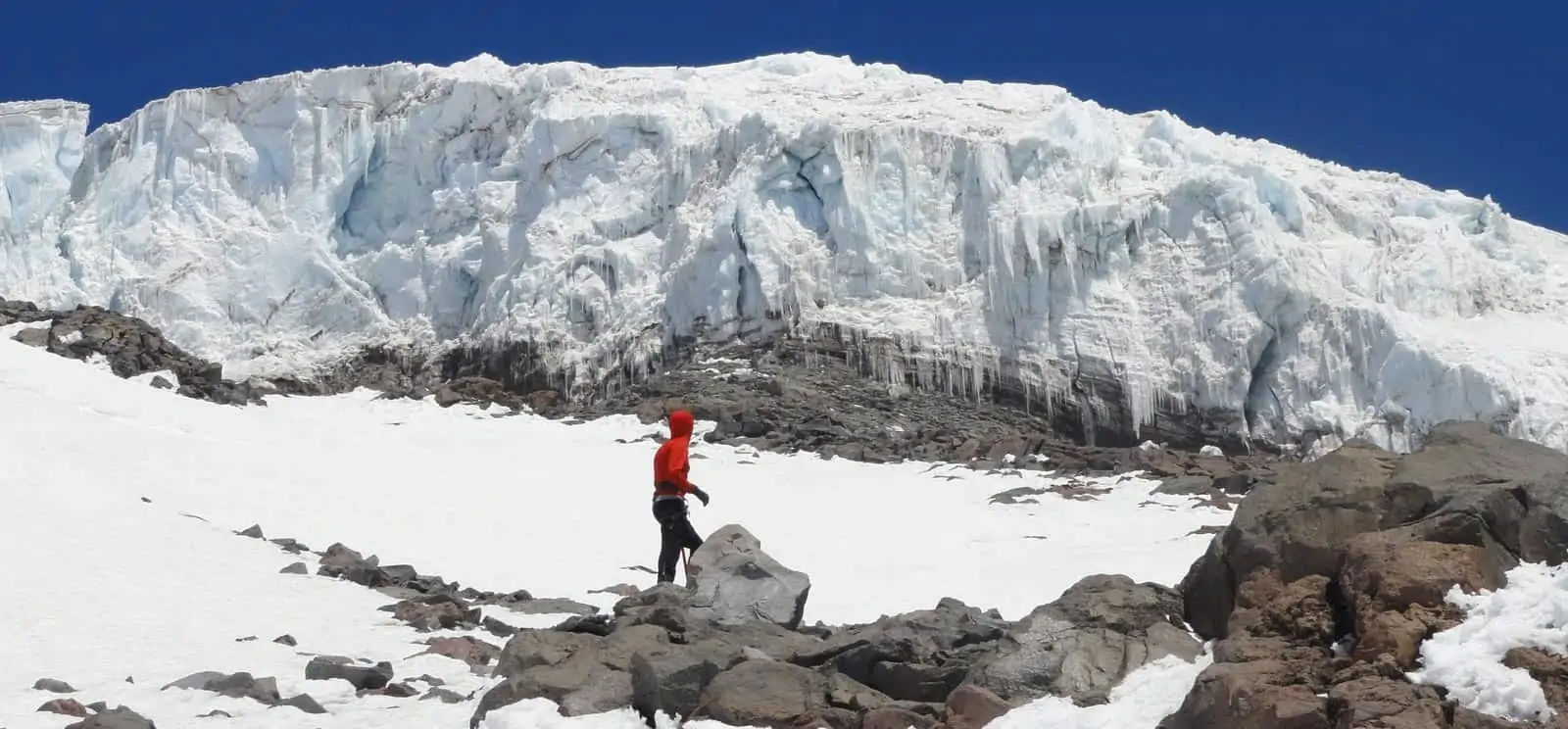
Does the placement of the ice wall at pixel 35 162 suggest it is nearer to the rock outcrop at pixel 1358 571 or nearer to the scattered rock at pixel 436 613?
the scattered rock at pixel 436 613

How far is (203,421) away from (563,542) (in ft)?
23.6

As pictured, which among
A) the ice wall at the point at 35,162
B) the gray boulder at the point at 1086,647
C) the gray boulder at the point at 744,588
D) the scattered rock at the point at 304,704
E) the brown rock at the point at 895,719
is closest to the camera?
the brown rock at the point at 895,719

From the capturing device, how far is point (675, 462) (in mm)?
10422

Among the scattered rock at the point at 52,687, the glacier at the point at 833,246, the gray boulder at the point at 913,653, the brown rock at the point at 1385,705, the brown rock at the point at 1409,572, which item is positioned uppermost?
the glacier at the point at 833,246

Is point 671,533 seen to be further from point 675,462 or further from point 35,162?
point 35,162

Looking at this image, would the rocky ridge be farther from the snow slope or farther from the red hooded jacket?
the red hooded jacket

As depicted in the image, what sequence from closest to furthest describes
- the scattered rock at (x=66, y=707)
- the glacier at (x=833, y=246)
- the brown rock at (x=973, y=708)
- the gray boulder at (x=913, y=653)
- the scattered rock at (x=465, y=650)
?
1. the brown rock at (x=973, y=708)
2. the gray boulder at (x=913, y=653)
3. the scattered rock at (x=66, y=707)
4. the scattered rock at (x=465, y=650)
5. the glacier at (x=833, y=246)

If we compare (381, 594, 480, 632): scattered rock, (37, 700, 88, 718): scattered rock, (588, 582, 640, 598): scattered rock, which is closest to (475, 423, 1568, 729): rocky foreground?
(37, 700, 88, 718): scattered rock

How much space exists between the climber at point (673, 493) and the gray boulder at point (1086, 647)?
133 inches

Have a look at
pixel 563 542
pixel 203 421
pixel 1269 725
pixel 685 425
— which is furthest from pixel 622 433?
pixel 1269 725

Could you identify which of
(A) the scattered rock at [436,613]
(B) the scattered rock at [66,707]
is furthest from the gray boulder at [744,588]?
(B) the scattered rock at [66,707]

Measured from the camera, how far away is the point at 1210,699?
18.7ft

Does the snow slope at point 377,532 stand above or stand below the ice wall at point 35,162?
below

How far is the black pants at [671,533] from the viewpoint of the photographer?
10.5 m
